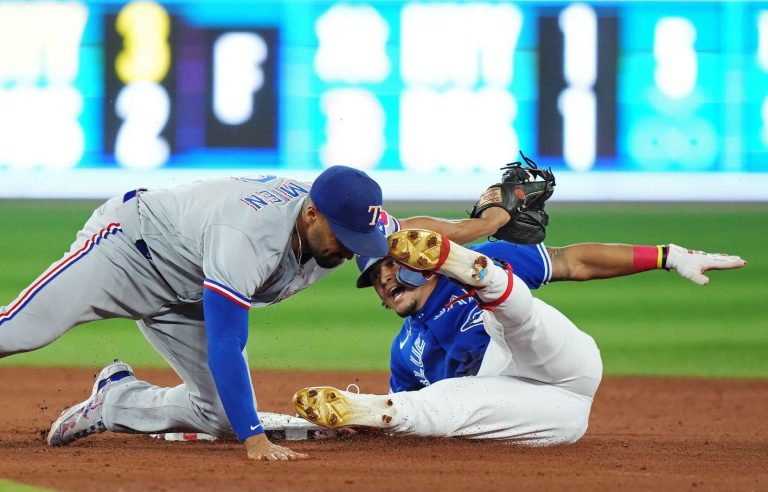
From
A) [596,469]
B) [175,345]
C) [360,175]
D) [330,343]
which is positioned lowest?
[330,343]

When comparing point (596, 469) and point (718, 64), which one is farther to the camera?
point (718, 64)

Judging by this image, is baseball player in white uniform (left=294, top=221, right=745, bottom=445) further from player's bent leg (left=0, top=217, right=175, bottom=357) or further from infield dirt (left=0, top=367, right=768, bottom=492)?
player's bent leg (left=0, top=217, right=175, bottom=357)

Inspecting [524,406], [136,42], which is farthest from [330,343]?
A: [524,406]

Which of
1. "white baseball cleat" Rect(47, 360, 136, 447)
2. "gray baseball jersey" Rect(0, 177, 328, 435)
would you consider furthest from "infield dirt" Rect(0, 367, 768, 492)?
"gray baseball jersey" Rect(0, 177, 328, 435)

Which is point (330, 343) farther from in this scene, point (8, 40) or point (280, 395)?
point (8, 40)

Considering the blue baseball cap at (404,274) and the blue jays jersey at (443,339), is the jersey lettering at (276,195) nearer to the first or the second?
the blue baseball cap at (404,274)

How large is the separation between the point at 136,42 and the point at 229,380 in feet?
18.8

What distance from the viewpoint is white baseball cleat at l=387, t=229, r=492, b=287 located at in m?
3.46

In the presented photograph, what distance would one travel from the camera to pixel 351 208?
3420 mm

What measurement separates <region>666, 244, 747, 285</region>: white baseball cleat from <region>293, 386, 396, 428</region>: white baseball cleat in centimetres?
147

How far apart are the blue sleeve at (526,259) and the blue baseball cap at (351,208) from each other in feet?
3.46

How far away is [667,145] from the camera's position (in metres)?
8.52

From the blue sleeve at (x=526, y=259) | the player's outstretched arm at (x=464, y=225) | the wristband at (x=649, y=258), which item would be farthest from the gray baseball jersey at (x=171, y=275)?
the wristband at (x=649, y=258)

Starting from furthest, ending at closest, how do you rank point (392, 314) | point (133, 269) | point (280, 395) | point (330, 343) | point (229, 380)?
point (392, 314) → point (330, 343) → point (280, 395) → point (133, 269) → point (229, 380)
